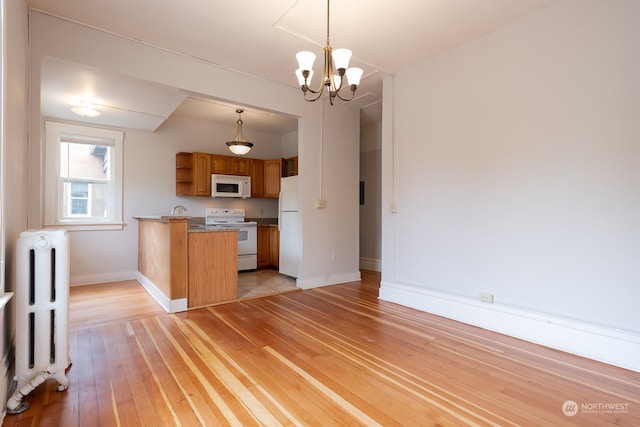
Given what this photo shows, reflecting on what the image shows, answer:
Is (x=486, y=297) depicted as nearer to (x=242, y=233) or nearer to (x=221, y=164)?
(x=242, y=233)

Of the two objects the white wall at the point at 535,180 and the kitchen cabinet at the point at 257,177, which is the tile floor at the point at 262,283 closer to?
the kitchen cabinet at the point at 257,177

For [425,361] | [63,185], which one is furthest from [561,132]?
[63,185]

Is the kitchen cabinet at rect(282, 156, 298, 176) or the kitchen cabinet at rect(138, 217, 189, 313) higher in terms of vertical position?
the kitchen cabinet at rect(282, 156, 298, 176)

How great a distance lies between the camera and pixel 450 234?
10.7 ft

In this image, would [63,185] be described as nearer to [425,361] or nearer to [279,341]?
[279,341]

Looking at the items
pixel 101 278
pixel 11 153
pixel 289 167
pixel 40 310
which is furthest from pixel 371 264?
pixel 11 153

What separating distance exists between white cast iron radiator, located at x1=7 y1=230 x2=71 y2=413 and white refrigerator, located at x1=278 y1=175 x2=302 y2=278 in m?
2.92

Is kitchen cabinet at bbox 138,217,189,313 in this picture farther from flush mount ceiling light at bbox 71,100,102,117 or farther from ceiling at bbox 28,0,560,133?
flush mount ceiling light at bbox 71,100,102,117

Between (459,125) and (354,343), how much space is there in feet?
7.82

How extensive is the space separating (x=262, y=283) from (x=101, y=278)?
2.57 meters

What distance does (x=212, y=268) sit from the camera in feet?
11.9

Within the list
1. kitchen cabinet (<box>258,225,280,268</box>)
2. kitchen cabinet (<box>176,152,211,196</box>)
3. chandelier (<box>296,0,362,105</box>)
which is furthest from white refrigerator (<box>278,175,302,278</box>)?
chandelier (<box>296,0,362,105</box>)

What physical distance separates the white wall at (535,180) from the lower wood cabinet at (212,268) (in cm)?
207

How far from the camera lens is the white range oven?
5533 millimetres
